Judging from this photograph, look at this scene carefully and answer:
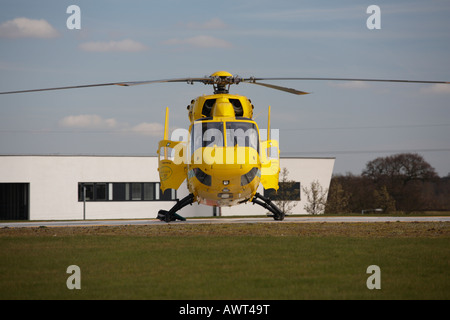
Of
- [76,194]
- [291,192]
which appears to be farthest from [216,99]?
[291,192]

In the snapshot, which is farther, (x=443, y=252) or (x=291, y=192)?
(x=291, y=192)

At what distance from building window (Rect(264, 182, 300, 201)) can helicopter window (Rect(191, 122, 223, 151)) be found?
29006mm

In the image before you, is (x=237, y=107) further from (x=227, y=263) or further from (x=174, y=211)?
(x=227, y=263)

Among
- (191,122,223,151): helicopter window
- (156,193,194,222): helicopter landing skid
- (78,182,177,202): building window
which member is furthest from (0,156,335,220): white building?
(191,122,223,151): helicopter window

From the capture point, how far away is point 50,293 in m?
10.4

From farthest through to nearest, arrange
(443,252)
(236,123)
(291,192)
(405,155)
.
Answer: (405,155) < (291,192) < (236,123) < (443,252)

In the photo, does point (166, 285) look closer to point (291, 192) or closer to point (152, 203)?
point (152, 203)

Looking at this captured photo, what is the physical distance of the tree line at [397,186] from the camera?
6975cm

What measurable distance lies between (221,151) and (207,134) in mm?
811

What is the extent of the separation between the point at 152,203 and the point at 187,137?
25549mm

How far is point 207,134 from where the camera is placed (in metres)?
21.5

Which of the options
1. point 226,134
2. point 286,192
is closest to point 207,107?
point 226,134

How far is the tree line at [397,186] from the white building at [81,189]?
2508 centimetres

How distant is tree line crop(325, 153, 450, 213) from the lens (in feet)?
229
